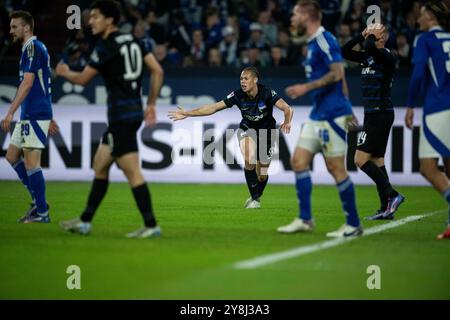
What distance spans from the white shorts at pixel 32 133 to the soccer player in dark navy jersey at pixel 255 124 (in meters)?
2.87

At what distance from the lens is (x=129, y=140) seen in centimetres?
931

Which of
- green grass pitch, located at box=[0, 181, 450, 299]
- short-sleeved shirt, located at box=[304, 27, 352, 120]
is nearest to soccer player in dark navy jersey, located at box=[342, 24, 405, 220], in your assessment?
green grass pitch, located at box=[0, 181, 450, 299]

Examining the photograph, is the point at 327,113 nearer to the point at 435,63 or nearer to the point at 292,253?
the point at 435,63

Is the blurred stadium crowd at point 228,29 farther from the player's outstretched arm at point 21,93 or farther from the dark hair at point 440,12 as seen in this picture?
the dark hair at point 440,12

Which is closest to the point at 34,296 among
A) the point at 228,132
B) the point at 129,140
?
the point at 129,140

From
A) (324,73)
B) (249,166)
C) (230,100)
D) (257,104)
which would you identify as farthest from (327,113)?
(249,166)

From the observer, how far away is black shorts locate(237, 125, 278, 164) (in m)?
13.7

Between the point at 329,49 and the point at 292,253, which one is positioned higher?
the point at 329,49

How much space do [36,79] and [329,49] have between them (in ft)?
12.0

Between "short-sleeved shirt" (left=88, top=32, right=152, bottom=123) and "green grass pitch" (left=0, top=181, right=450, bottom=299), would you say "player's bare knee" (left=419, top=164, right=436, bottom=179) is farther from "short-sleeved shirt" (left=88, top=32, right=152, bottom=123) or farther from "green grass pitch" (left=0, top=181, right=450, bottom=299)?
"short-sleeved shirt" (left=88, top=32, right=152, bottom=123)

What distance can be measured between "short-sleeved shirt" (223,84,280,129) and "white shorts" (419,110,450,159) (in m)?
3.86

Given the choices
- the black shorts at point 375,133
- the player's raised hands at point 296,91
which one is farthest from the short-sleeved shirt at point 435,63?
the black shorts at point 375,133

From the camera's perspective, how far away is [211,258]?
336 inches

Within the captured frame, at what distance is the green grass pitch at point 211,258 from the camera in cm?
710
